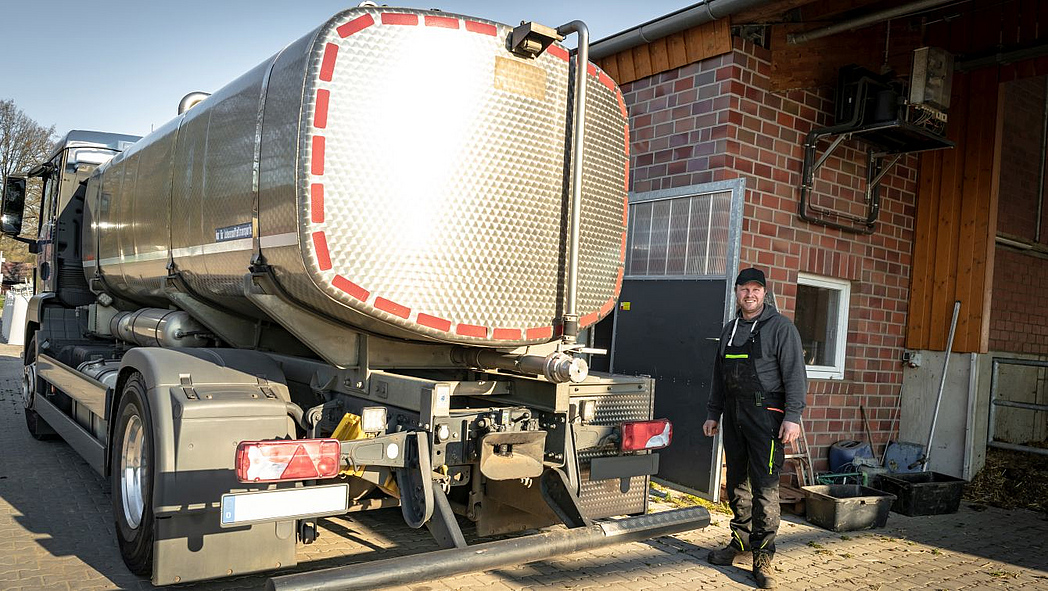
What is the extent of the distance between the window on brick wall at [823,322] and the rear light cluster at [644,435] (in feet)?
11.0

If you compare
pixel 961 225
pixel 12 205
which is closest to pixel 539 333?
pixel 961 225

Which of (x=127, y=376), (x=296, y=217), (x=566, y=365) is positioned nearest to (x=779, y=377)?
(x=566, y=365)

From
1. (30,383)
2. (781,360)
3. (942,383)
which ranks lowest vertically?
(30,383)

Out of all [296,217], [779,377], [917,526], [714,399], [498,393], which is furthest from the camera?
[917,526]

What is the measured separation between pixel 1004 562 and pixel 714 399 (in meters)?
2.51

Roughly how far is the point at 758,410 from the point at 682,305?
2284mm

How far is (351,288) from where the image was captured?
361 cm

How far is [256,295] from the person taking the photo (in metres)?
4.13

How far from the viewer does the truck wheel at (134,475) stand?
13.0 feet

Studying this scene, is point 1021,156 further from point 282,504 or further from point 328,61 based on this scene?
point 282,504

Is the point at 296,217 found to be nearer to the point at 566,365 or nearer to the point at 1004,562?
the point at 566,365

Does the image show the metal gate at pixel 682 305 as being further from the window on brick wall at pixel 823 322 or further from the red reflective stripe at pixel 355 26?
the red reflective stripe at pixel 355 26

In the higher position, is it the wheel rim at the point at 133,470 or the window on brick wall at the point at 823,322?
the window on brick wall at the point at 823,322

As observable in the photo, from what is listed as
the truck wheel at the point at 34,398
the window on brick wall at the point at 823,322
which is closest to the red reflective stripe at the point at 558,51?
the window on brick wall at the point at 823,322
